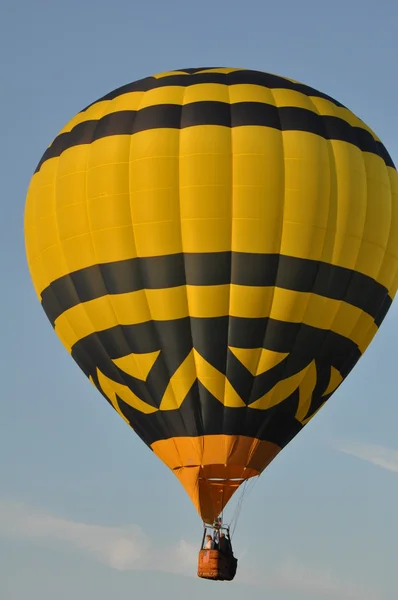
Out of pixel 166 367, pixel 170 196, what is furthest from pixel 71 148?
pixel 166 367

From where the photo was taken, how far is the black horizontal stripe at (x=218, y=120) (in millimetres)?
22891

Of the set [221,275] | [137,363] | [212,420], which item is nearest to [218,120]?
[221,275]

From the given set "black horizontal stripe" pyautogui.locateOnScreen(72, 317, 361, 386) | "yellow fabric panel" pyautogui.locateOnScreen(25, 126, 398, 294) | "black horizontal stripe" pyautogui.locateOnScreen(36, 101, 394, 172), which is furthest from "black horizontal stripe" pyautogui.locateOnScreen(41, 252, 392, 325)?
"black horizontal stripe" pyautogui.locateOnScreen(36, 101, 394, 172)

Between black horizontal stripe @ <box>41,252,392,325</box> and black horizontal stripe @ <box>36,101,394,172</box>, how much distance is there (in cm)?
187

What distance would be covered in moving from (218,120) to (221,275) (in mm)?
2173

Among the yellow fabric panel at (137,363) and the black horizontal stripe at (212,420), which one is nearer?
the black horizontal stripe at (212,420)

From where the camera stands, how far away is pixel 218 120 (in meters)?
22.8

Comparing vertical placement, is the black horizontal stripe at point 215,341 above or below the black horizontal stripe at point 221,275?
below

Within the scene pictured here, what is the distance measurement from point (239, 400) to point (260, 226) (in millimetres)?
2369

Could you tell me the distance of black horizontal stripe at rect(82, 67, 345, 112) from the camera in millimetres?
23672

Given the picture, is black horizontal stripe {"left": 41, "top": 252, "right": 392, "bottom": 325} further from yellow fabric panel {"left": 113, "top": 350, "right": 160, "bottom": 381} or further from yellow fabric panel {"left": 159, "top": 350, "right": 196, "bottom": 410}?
yellow fabric panel {"left": 159, "top": 350, "right": 196, "bottom": 410}

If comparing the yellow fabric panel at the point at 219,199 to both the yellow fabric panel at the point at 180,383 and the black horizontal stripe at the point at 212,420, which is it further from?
the black horizontal stripe at the point at 212,420

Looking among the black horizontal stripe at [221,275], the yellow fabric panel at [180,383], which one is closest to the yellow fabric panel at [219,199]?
the black horizontal stripe at [221,275]

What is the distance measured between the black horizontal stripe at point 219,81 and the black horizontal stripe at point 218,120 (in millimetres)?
601
